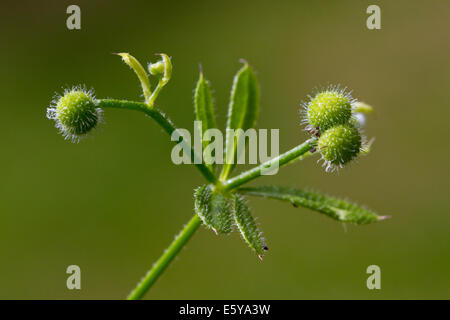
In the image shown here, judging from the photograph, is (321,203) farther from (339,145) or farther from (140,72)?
(140,72)

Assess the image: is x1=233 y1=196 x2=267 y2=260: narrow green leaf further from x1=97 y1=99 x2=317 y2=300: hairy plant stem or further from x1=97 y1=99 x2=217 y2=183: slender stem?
x1=97 y1=99 x2=217 y2=183: slender stem

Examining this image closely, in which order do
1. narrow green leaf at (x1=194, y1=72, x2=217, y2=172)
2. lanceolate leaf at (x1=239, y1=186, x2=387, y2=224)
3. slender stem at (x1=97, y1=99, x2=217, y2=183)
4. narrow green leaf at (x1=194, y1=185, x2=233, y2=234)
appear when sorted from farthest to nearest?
narrow green leaf at (x1=194, y1=72, x2=217, y2=172) < lanceolate leaf at (x1=239, y1=186, x2=387, y2=224) < slender stem at (x1=97, y1=99, x2=217, y2=183) < narrow green leaf at (x1=194, y1=185, x2=233, y2=234)

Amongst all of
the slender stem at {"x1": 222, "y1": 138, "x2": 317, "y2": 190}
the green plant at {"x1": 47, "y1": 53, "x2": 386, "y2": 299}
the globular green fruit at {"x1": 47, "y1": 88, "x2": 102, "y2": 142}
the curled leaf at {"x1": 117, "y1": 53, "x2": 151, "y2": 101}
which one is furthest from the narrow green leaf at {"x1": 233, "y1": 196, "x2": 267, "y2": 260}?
the globular green fruit at {"x1": 47, "y1": 88, "x2": 102, "y2": 142}

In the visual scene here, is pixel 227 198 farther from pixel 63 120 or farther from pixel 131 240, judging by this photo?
pixel 131 240

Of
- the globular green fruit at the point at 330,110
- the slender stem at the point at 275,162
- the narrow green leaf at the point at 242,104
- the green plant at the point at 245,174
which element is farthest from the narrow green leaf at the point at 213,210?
the globular green fruit at the point at 330,110

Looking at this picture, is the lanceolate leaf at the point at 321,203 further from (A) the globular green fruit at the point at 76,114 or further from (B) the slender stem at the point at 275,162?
(A) the globular green fruit at the point at 76,114

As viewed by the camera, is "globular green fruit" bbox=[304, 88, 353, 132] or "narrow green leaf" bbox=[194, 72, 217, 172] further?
"narrow green leaf" bbox=[194, 72, 217, 172]

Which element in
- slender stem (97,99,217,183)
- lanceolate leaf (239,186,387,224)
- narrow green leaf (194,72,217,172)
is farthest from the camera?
narrow green leaf (194,72,217,172)
